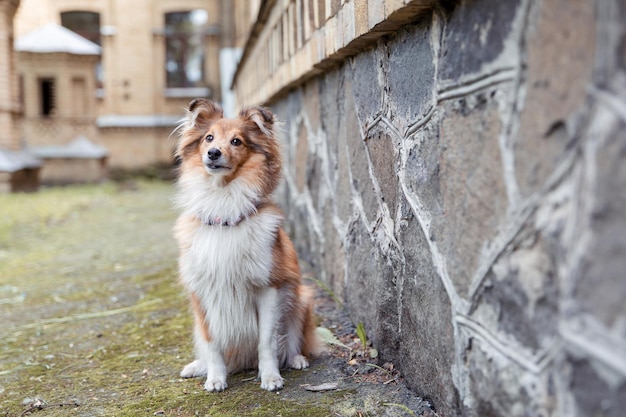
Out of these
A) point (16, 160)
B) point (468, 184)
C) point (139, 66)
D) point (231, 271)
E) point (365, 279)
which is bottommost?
point (365, 279)

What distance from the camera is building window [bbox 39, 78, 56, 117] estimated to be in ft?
66.0

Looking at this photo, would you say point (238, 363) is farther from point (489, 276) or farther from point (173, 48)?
point (173, 48)

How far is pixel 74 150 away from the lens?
19.8 metres

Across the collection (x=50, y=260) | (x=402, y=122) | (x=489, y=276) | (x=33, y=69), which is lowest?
(x=50, y=260)

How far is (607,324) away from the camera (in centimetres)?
132

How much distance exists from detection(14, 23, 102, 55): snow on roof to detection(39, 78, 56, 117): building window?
1.18 meters

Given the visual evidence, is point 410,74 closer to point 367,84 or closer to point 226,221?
point 367,84

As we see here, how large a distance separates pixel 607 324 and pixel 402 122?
4.93 feet

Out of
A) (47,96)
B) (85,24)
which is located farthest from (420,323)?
(85,24)

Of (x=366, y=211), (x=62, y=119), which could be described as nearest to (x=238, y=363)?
(x=366, y=211)

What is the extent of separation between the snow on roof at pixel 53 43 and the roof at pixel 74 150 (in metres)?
2.70

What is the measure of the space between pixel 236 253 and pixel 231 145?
0.55 meters

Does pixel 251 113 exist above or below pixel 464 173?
above

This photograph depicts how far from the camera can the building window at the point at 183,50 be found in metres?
24.0
